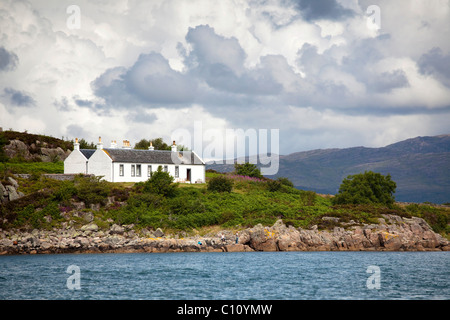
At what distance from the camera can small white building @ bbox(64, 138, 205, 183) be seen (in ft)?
214

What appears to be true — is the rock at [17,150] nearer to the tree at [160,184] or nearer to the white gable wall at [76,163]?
the white gable wall at [76,163]

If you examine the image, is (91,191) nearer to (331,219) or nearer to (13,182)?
(13,182)

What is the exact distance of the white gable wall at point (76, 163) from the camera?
67.3 metres

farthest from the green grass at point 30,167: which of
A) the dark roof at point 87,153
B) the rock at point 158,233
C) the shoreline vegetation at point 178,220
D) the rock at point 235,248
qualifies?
the rock at point 235,248

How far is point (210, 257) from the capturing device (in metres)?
44.8

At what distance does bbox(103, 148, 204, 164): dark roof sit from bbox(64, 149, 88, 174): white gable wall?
336 cm

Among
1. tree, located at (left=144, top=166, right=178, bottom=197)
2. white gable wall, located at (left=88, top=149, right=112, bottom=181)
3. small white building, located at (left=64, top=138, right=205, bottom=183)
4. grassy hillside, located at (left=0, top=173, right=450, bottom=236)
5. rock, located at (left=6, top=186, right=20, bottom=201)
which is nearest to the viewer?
grassy hillside, located at (left=0, top=173, right=450, bottom=236)

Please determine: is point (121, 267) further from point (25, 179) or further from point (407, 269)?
point (25, 179)

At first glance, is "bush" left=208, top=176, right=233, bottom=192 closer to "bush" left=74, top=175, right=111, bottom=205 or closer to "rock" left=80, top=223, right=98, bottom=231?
"bush" left=74, top=175, right=111, bottom=205

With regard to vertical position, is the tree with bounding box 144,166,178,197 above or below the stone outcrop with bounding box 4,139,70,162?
below

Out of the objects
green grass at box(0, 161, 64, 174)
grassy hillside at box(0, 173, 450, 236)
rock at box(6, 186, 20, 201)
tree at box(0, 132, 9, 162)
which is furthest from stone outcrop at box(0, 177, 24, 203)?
tree at box(0, 132, 9, 162)

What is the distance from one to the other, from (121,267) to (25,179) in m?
28.0

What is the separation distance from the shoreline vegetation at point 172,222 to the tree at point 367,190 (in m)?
4.90
